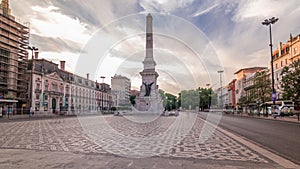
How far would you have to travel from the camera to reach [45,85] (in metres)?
61.9

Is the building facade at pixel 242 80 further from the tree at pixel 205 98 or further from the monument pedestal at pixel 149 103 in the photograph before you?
the monument pedestal at pixel 149 103

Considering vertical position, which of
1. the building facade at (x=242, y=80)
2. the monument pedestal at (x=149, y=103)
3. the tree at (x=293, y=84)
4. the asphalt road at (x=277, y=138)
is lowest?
the asphalt road at (x=277, y=138)

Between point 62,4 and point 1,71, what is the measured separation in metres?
45.4

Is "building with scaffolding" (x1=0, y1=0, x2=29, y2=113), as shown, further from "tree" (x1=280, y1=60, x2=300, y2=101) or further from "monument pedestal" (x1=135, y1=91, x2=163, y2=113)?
"tree" (x1=280, y1=60, x2=300, y2=101)

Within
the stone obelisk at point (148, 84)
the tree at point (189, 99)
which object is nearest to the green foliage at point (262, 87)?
the stone obelisk at point (148, 84)

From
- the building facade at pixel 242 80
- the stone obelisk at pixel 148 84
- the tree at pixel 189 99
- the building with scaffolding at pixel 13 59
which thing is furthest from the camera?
the tree at pixel 189 99

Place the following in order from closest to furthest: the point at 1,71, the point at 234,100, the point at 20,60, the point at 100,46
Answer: the point at 100,46 < the point at 1,71 < the point at 20,60 < the point at 234,100

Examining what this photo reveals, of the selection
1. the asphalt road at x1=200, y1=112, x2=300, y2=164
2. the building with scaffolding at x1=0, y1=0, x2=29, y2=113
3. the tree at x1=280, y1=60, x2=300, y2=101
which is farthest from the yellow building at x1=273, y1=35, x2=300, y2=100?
the building with scaffolding at x1=0, y1=0, x2=29, y2=113

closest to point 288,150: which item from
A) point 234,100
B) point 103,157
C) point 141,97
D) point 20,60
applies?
point 103,157

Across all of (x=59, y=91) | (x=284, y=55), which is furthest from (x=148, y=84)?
(x=284, y=55)

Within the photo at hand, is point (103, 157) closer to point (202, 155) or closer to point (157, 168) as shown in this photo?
point (157, 168)

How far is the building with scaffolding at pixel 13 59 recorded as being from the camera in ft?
169

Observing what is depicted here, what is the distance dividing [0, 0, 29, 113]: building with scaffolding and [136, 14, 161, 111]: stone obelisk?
86.9ft

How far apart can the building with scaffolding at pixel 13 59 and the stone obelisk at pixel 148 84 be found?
86.9 feet
